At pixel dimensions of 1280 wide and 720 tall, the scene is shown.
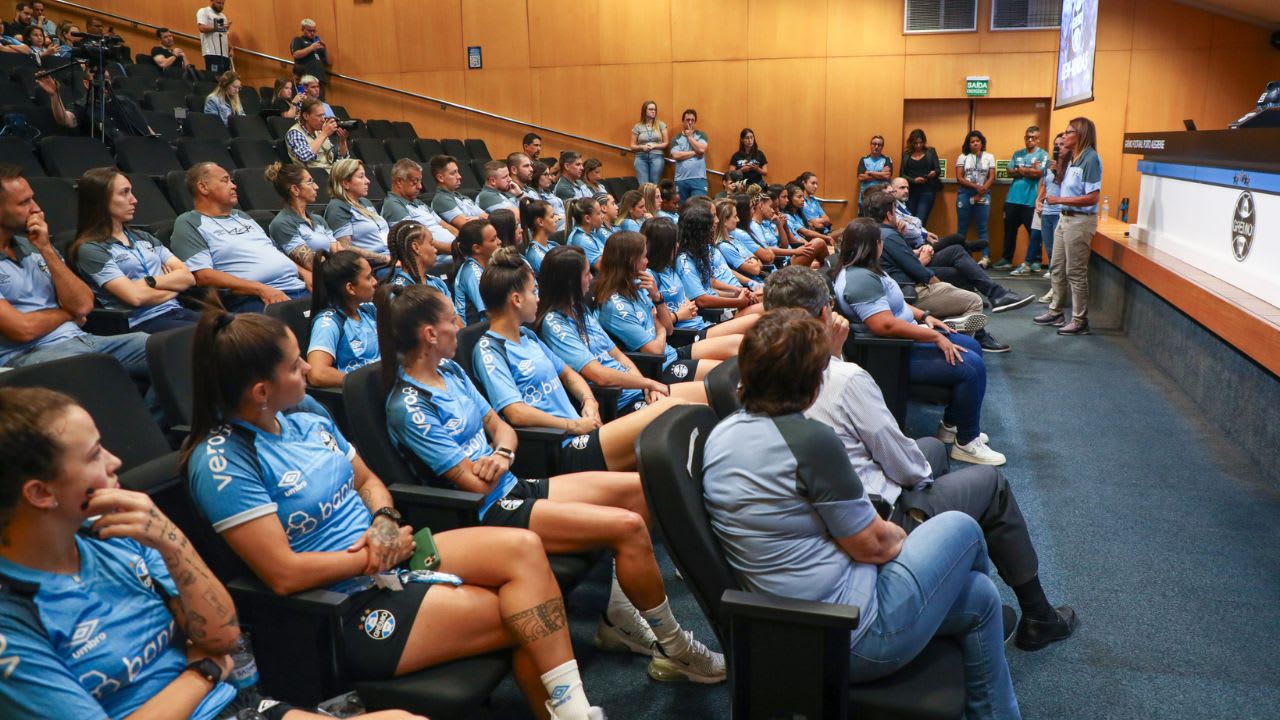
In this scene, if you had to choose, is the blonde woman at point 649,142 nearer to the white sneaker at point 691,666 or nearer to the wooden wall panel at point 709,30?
the wooden wall panel at point 709,30

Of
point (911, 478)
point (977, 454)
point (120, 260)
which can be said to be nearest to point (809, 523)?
point (911, 478)

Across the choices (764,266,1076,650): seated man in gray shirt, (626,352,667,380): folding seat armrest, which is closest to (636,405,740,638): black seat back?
(764,266,1076,650): seated man in gray shirt

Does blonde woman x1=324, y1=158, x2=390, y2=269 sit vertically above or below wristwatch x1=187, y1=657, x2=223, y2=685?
above

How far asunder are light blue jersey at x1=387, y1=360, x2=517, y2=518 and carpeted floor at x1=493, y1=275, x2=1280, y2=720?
58cm

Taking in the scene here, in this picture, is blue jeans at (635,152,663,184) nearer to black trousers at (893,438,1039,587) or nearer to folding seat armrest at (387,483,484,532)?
black trousers at (893,438,1039,587)

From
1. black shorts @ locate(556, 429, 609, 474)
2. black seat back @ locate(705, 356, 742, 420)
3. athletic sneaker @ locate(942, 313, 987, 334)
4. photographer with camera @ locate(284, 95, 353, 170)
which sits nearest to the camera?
black seat back @ locate(705, 356, 742, 420)

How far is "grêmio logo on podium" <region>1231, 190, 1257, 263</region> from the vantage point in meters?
3.96

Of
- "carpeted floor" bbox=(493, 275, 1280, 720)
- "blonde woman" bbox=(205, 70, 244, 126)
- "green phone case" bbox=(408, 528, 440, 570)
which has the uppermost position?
"blonde woman" bbox=(205, 70, 244, 126)

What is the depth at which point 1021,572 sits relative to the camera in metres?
2.19

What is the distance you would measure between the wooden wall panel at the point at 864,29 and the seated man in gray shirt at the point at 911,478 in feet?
25.2

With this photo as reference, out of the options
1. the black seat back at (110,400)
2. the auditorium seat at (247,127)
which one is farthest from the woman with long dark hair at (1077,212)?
the auditorium seat at (247,127)

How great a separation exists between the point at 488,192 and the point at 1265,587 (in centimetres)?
485

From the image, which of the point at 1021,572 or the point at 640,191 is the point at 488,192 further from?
the point at 1021,572

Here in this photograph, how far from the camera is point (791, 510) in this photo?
1539 millimetres
